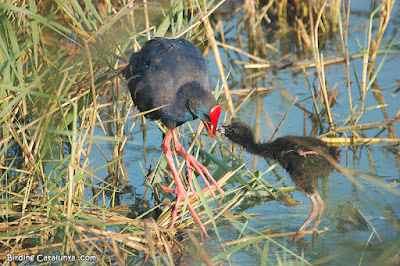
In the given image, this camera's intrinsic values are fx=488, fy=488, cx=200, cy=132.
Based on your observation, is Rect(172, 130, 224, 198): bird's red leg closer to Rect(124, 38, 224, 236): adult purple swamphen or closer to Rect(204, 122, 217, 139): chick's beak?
Rect(124, 38, 224, 236): adult purple swamphen

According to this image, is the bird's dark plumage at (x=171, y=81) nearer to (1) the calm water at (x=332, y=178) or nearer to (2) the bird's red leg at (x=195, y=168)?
(2) the bird's red leg at (x=195, y=168)

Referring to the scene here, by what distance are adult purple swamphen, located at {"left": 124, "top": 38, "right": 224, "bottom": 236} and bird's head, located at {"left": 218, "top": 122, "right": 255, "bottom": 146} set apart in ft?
1.14

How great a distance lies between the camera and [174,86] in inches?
113

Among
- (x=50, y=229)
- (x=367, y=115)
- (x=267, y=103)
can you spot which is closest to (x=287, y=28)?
(x=267, y=103)

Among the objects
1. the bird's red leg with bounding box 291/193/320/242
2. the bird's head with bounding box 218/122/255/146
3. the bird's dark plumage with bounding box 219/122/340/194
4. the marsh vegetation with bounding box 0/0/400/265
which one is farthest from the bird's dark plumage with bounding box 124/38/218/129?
the bird's red leg with bounding box 291/193/320/242

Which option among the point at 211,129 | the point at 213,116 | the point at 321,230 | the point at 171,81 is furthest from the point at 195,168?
the point at 321,230

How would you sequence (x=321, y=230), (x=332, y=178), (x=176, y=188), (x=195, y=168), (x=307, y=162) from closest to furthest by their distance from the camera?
(x=321, y=230) → (x=307, y=162) → (x=176, y=188) → (x=195, y=168) → (x=332, y=178)

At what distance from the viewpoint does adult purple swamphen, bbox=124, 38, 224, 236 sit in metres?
2.82

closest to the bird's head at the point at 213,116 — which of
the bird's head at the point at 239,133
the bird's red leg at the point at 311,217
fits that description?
the bird's head at the point at 239,133

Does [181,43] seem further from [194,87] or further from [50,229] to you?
[50,229]

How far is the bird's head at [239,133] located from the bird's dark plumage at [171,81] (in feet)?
1.20

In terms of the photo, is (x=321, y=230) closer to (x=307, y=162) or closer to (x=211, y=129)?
(x=307, y=162)

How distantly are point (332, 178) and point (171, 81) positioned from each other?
4.27 ft

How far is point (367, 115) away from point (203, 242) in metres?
2.02
